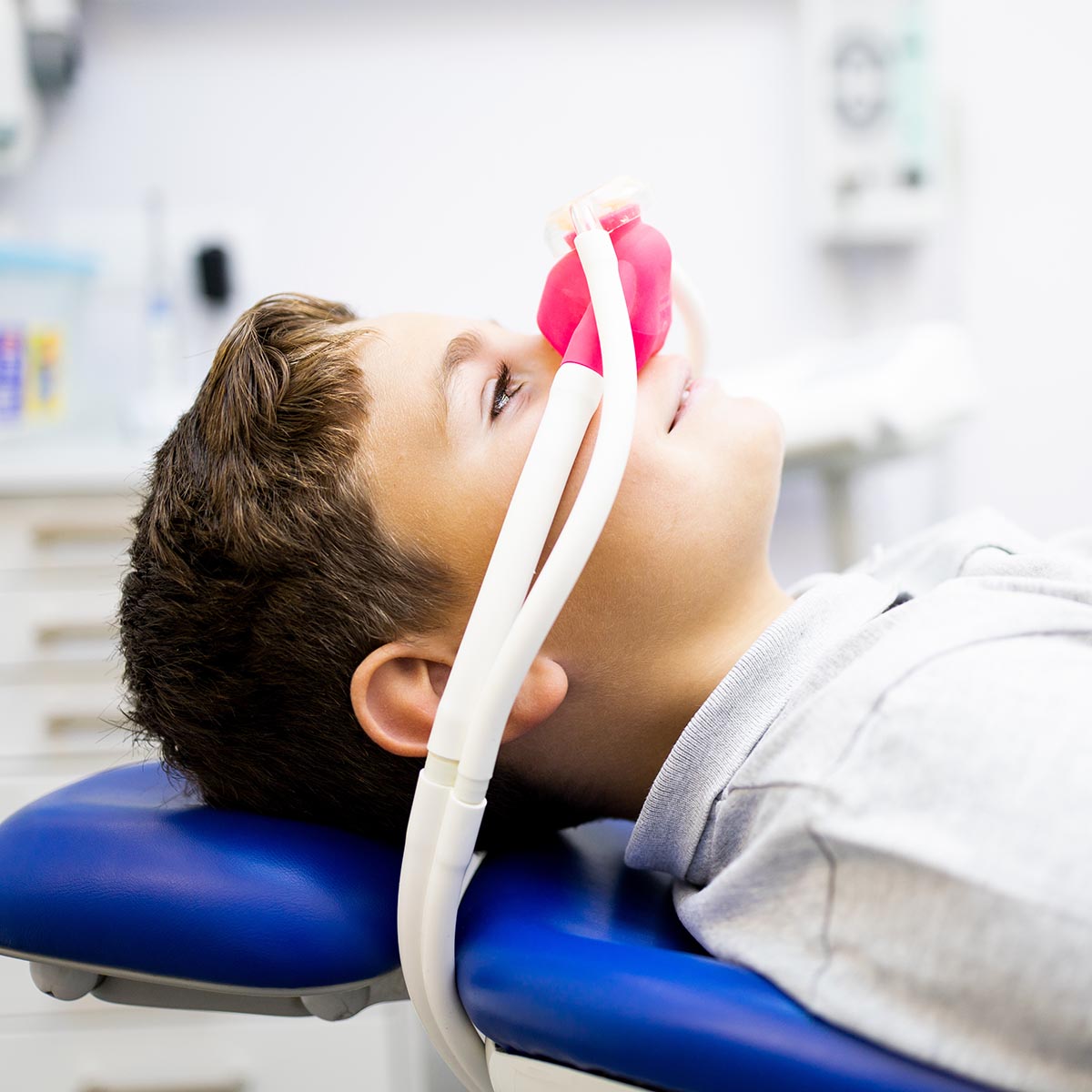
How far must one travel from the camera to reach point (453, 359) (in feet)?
2.66

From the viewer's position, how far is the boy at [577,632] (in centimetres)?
60

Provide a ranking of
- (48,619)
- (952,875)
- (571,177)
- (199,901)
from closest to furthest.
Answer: (952,875) → (199,901) → (48,619) → (571,177)

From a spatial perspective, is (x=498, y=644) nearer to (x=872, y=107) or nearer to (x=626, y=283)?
(x=626, y=283)

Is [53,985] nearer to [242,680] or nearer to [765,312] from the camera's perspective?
[242,680]

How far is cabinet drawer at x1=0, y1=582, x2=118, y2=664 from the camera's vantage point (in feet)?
4.81

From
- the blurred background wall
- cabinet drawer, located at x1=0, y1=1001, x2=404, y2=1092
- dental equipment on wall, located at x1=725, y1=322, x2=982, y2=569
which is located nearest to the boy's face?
cabinet drawer, located at x1=0, y1=1001, x2=404, y2=1092

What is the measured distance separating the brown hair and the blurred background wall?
1.19m

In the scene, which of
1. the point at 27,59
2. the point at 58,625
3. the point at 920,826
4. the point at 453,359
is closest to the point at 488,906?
the point at 920,826

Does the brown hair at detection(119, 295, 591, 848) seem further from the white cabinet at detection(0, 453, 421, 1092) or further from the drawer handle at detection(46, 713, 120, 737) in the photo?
the drawer handle at detection(46, 713, 120, 737)

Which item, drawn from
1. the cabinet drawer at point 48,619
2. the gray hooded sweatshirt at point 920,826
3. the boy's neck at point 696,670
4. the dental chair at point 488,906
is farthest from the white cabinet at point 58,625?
the gray hooded sweatshirt at point 920,826

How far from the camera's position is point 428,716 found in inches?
29.4

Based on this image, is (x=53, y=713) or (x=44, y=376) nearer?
(x=53, y=713)

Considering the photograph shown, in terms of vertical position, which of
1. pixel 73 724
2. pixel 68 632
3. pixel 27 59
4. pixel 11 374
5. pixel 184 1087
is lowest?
pixel 184 1087

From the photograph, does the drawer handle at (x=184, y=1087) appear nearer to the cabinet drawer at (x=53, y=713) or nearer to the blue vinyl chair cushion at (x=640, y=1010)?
the cabinet drawer at (x=53, y=713)
